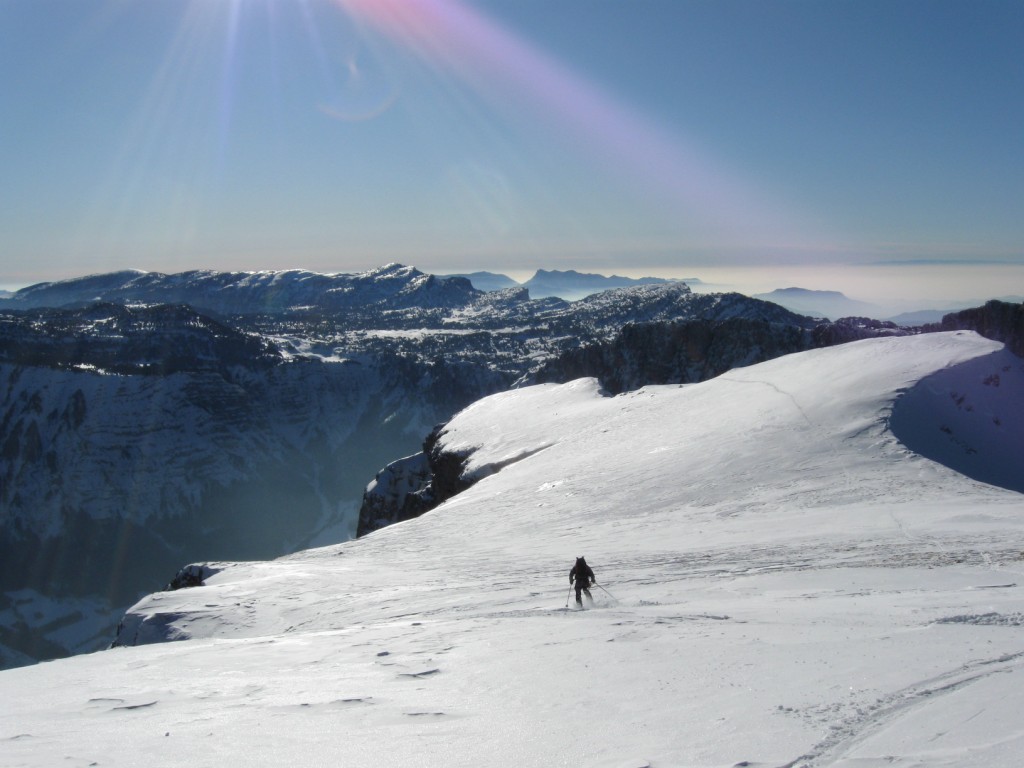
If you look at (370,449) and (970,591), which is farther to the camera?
(370,449)

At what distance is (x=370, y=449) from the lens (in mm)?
186875

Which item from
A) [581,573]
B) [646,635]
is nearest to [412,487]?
[581,573]

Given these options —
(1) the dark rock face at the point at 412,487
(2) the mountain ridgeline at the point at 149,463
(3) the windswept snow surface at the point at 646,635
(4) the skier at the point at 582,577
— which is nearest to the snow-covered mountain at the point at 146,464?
(2) the mountain ridgeline at the point at 149,463

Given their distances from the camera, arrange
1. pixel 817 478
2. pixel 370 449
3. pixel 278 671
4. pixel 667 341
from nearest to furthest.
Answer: pixel 278 671 → pixel 817 478 → pixel 667 341 → pixel 370 449

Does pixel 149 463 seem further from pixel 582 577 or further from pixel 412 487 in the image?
pixel 582 577

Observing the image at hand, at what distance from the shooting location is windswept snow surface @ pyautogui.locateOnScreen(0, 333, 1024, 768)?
23.7 ft

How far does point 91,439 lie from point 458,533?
160 meters

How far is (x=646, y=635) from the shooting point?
439 inches

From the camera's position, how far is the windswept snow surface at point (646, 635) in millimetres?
7234

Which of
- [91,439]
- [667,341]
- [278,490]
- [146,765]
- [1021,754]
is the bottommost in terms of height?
[278,490]

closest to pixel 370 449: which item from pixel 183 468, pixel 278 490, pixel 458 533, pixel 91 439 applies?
pixel 278 490

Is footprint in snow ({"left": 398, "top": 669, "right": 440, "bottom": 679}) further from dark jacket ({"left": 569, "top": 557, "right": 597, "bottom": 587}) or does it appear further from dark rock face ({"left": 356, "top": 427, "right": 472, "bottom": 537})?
dark rock face ({"left": 356, "top": 427, "right": 472, "bottom": 537})

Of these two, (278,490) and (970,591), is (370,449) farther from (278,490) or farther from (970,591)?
(970,591)

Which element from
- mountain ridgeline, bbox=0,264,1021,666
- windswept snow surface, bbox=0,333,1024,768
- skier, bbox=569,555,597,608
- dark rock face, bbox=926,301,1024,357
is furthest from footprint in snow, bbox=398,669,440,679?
mountain ridgeline, bbox=0,264,1021,666
